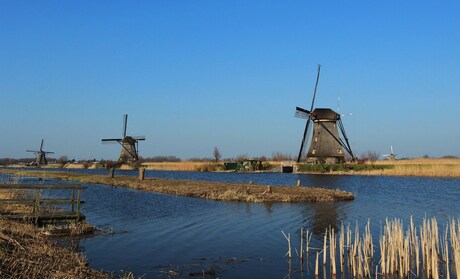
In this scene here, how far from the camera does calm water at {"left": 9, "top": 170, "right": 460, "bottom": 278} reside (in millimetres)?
12055

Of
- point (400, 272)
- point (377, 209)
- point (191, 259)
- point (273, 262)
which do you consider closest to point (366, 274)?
point (400, 272)

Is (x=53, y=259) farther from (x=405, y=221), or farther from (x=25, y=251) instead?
(x=405, y=221)

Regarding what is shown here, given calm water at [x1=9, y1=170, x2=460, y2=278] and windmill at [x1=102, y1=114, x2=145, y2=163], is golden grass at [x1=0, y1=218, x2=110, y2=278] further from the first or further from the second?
windmill at [x1=102, y1=114, x2=145, y2=163]

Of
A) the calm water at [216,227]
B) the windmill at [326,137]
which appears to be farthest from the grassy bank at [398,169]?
the calm water at [216,227]

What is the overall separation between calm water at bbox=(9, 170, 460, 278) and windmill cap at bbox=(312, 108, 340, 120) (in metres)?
37.0

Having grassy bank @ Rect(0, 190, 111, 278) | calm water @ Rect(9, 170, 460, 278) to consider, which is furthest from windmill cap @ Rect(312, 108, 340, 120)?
grassy bank @ Rect(0, 190, 111, 278)

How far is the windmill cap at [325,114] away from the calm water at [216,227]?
121 feet

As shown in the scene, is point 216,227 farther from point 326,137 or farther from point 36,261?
point 326,137

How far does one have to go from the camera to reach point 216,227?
1828cm

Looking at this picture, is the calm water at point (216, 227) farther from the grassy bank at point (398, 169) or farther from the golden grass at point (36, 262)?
the grassy bank at point (398, 169)

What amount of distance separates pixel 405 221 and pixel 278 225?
20.4ft

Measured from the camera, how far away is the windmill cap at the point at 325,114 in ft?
225

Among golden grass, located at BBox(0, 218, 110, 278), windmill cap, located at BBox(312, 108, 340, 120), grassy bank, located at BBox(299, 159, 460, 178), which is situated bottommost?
golden grass, located at BBox(0, 218, 110, 278)

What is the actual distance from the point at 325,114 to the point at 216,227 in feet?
175
